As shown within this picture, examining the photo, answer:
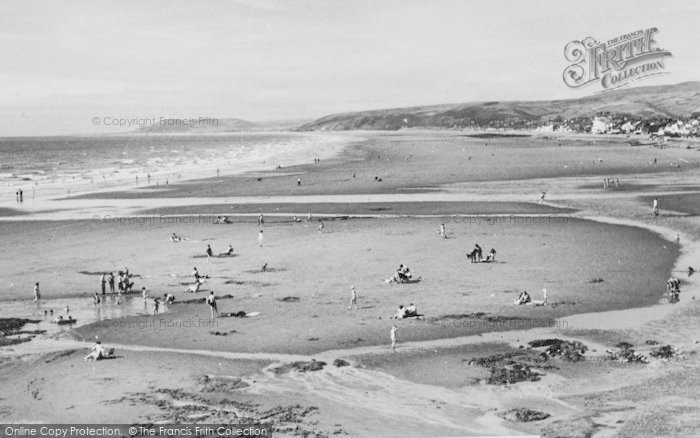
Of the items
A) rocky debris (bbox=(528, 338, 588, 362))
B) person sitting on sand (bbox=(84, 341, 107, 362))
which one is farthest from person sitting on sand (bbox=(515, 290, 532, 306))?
person sitting on sand (bbox=(84, 341, 107, 362))

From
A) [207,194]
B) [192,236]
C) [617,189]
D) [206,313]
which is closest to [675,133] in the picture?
[617,189]

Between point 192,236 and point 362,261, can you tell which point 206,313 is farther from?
point 192,236

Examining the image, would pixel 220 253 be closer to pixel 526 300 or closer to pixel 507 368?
pixel 526 300

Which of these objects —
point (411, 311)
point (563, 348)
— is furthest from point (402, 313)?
point (563, 348)

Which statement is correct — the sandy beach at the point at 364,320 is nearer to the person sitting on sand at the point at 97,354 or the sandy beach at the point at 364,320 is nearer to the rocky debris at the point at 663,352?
the rocky debris at the point at 663,352

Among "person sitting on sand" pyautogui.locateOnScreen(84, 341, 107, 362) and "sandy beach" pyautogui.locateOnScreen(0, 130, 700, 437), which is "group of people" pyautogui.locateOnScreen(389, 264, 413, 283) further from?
"person sitting on sand" pyautogui.locateOnScreen(84, 341, 107, 362)

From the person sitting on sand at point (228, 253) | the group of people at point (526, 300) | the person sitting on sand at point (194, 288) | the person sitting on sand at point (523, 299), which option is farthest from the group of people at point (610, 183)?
the person sitting on sand at point (194, 288)
